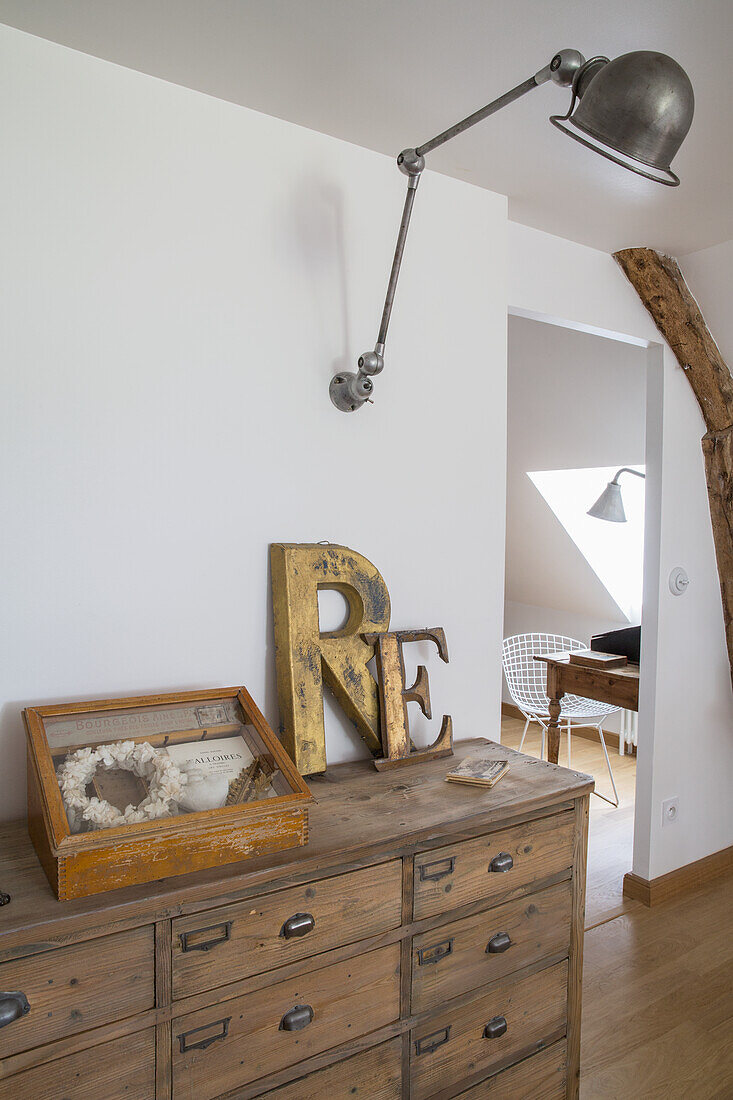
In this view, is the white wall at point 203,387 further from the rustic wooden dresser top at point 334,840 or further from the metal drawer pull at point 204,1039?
the metal drawer pull at point 204,1039

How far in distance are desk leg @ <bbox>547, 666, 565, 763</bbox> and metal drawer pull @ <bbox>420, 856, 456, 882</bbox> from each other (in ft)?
7.27

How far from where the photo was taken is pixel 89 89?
1512 mm

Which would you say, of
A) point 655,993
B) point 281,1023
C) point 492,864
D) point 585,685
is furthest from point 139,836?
point 585,685

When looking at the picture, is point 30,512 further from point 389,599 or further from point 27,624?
point 389,599

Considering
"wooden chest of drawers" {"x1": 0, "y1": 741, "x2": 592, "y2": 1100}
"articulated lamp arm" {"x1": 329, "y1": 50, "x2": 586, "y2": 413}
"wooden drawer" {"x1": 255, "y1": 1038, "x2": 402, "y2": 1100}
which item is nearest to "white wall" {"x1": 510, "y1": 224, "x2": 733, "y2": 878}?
"articulated lamp arm" {"x1": 329, "y1": 50, "x2": 586, "y2": 413}

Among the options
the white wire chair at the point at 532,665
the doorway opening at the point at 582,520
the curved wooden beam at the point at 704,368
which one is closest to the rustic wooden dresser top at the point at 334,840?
the doorway opening at the point at 582,520

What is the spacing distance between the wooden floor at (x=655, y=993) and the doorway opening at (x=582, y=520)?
2.1 inches

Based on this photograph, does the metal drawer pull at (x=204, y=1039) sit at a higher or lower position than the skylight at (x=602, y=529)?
lower

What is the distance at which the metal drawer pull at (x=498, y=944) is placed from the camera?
156 cm

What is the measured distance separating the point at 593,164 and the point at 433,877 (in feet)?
5.74

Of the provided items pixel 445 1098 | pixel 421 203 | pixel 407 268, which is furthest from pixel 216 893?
pixel 421 203

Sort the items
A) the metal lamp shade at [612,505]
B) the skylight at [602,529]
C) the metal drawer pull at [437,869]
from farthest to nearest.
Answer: the skylight at [602,529], the metal lamp shade at [612,505], the metal drawer pull at [437,869]

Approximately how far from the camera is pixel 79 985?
3.64 ft

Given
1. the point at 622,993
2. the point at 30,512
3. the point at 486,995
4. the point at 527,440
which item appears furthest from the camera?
the point at 527,440
